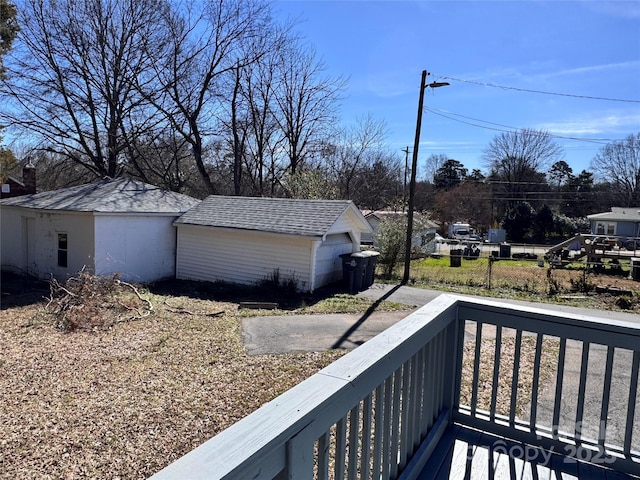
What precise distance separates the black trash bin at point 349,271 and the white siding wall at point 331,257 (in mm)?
403

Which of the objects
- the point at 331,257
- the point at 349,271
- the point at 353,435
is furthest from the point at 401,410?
the point at 331,257

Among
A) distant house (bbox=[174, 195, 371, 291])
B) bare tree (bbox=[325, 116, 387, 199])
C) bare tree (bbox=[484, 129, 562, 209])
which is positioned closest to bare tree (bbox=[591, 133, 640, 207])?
bare tree (bbox=[484, 129, 562, 209])

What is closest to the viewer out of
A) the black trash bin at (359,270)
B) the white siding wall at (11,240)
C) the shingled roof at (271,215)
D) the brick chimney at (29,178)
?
the shingled roof at (271,215)

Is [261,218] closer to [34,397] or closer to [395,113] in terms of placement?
[34,397]

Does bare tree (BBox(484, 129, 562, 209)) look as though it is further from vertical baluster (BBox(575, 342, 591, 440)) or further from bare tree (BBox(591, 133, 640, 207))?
vertical baluster (BBox(575, 342, 591, 440))

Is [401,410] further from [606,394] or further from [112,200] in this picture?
[112,200]

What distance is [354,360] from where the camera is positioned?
5.23ft

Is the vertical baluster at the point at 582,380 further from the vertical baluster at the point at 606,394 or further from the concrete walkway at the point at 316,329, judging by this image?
the concrete walkway at the point at 316,329

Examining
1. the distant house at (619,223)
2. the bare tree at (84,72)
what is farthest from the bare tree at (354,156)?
the distant house at (619,223)

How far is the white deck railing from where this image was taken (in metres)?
1.00

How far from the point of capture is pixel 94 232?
38.7ft

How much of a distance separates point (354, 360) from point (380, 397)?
299 millimetres

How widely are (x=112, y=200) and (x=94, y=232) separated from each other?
1517 millimetres

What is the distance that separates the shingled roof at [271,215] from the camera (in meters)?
12.0
